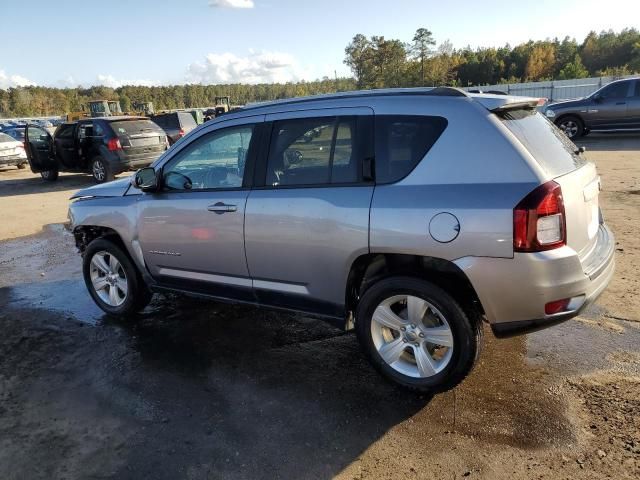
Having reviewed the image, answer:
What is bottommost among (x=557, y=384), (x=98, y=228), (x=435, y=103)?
(x=557, y=384)

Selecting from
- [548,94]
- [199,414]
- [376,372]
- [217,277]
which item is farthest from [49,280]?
[548,94]

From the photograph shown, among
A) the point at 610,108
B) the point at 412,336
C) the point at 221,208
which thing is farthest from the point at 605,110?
the point at 221,208

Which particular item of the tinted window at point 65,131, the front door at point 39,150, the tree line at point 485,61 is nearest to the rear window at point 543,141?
the tinted window at point 65,131

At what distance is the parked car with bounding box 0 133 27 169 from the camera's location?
18.3 metres

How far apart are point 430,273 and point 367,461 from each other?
45.0 inches

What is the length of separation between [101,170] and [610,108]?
587 inches

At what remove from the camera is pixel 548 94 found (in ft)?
108

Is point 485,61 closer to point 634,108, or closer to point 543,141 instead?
point 634,108

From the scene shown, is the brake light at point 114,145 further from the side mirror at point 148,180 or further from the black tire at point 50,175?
the side mirror at point 148,180

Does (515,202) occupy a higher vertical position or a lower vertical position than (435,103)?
lower

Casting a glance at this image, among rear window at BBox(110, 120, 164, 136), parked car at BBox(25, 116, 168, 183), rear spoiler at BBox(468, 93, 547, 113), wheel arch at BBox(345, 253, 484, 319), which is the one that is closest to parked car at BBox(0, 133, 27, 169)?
parked car at BBox(25, 116, 168, 183)

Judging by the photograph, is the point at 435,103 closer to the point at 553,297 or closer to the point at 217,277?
the point at 553,297

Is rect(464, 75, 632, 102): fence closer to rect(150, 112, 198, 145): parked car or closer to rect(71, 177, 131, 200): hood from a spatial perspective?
rect(150, 112, 198, 145): parked car

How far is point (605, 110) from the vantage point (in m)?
14.8
